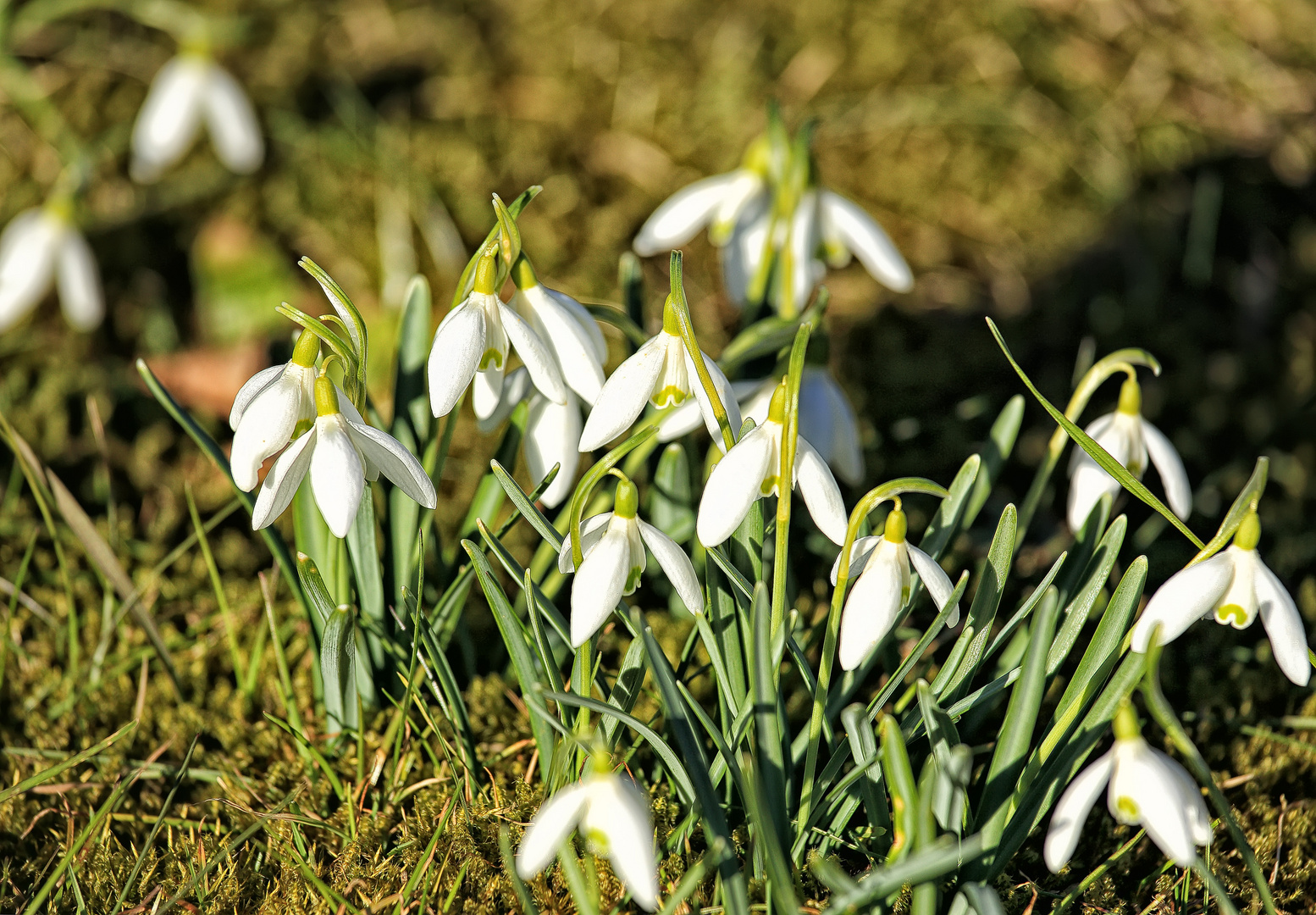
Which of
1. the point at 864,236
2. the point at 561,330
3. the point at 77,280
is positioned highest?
the point at 561,330

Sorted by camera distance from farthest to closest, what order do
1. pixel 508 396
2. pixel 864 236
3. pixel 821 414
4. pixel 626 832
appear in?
pixel 864 236, pixel 821 414, pixel 508 396, pixel 626 832

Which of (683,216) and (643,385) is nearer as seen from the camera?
(643,385)

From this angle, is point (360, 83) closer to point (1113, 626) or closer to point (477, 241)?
point (477, 241)

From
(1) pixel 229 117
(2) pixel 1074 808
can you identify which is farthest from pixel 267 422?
(1) pixel 229 117

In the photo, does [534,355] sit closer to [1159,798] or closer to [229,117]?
[1159,798]

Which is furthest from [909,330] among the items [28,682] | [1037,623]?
[28,682]

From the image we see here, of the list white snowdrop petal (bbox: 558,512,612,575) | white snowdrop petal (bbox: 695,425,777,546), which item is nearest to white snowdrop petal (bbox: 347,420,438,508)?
white snowdrop petal (bbox: 558,512,612,575)

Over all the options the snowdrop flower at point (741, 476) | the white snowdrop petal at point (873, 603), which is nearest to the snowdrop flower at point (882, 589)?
the white snowdrop petal at point (873, 603)
